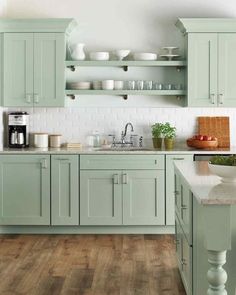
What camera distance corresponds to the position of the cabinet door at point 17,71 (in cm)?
676

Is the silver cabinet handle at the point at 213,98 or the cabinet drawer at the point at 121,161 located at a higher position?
the silver cabinet handle at the point at 213,98

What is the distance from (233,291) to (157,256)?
178 centimetres

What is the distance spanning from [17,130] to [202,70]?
220 cm

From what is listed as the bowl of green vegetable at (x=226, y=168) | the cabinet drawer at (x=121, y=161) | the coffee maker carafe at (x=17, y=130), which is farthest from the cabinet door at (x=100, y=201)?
the bowl of green vegetable at (x=226, y=168)

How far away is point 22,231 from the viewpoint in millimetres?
6684

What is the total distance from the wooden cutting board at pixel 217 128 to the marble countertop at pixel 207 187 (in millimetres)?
2360

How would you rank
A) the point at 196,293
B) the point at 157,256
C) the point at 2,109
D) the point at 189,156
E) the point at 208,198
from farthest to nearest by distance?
1. the point at 2,109
2. the point at 189,156
3. the point at 157,256
4. the point at 196,293
5. the point at 208,198

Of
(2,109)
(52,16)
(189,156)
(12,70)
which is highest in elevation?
(52,16)

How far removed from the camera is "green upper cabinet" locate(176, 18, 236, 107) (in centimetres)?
674

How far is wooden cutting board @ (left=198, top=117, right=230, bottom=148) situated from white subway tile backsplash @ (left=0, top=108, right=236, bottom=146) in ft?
0.29

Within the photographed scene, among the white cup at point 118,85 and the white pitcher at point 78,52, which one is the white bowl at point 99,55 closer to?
the white pitcher at point 78,52

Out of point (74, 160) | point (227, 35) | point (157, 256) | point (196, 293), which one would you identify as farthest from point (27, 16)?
point (196, 293)

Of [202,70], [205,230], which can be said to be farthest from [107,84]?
[205,230]

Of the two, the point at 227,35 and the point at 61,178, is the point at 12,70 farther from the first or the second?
Answer: the point at 227,35
